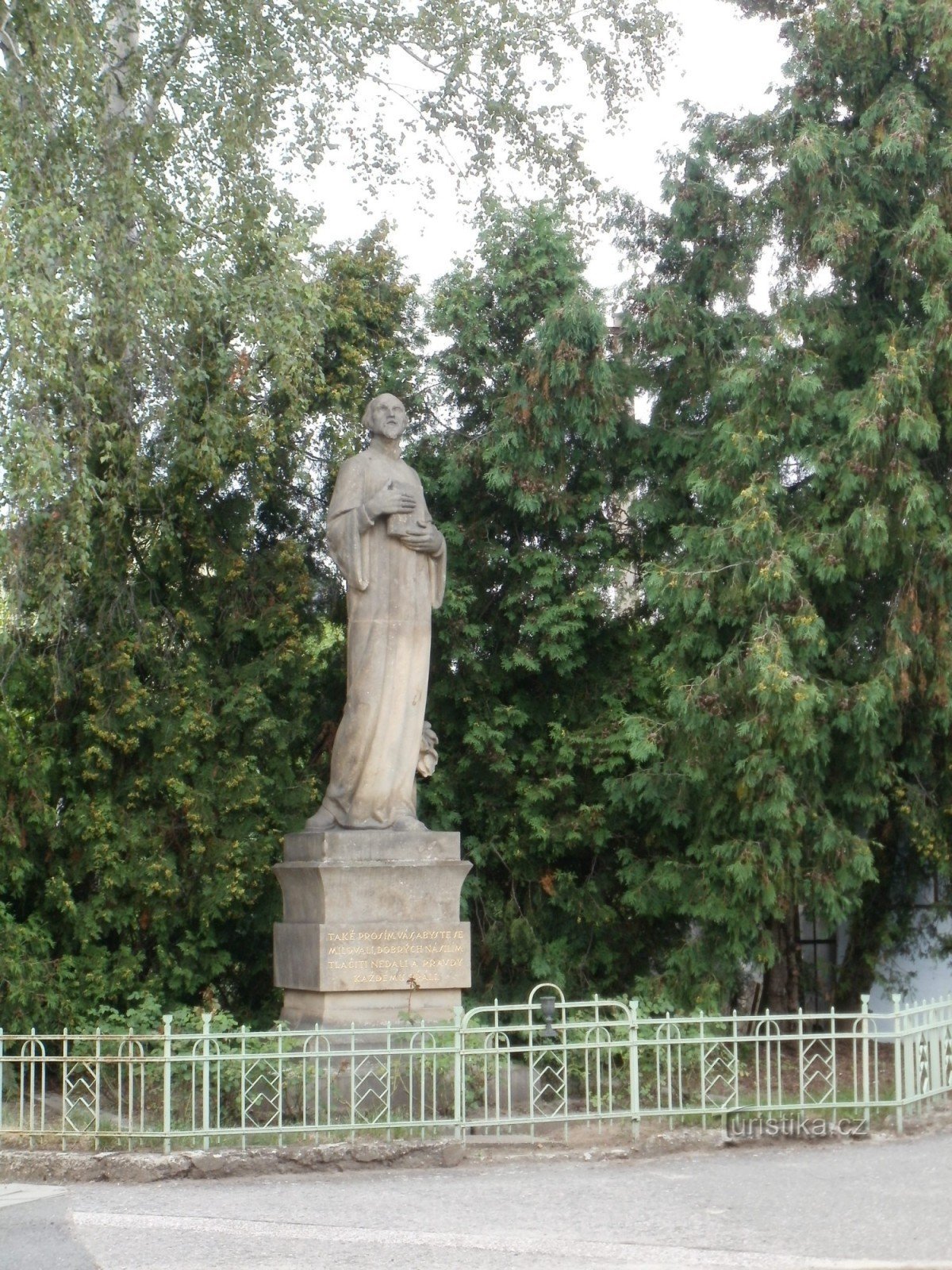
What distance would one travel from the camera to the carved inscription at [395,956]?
10.1 meters

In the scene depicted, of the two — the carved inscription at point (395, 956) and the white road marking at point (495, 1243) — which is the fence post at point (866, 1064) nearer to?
the carved inscription at point (395, 956)

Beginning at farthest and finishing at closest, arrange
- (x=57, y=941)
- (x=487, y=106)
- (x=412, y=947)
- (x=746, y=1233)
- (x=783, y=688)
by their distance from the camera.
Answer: (x=487, y=106)
(x=57, y=941)
(x=783, y=688)
(x=412, y=947)
(x=746, y=1233)

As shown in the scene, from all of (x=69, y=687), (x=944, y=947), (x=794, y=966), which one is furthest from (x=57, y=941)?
(x=944, y=947)

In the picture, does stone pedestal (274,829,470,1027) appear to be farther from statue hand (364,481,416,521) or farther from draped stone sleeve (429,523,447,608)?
statue hand (364,481,416,521)

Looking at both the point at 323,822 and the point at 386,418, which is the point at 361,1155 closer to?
the point at 323,822

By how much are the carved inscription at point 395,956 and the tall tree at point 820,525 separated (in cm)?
250

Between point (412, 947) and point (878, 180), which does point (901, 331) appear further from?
point (412, 947)

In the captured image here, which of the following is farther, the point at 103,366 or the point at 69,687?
the point at 69,687

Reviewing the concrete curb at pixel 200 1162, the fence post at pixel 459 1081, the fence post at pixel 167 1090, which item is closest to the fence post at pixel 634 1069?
the fence post at pixel 459 1081

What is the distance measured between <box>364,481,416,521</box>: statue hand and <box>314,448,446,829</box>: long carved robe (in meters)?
0.05

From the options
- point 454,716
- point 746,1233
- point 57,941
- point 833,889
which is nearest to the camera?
point 746,1233

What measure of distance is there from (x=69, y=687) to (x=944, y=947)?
7.41 metres

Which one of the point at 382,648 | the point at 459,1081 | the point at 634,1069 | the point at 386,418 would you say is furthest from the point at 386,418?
the point at 634,1069

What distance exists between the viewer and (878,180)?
12422 millimetres
